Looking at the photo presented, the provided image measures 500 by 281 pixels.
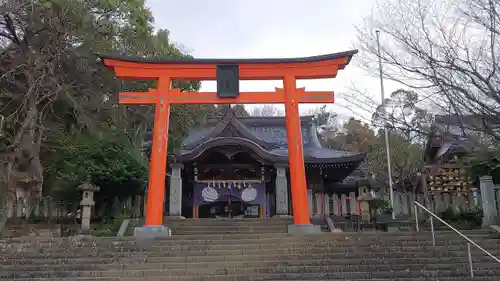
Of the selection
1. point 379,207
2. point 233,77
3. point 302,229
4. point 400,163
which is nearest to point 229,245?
point 302,229

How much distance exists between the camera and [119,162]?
16.0 m

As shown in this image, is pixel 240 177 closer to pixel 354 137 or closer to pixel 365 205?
pixel 365 205

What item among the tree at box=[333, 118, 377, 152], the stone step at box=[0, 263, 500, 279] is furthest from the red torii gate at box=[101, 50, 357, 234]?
the tree at box=[333, 118, 377, 152]

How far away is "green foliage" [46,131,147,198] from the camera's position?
1553 cm

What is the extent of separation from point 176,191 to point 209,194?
62.5 inches

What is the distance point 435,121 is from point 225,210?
11690 mm

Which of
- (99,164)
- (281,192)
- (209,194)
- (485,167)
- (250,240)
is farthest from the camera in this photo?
(209,194)

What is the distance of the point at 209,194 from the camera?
57.9 feet

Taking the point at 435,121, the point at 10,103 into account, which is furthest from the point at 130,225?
the point at 435,121

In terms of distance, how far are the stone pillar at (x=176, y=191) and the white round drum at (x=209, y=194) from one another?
1282mm

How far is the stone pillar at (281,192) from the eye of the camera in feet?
54.8

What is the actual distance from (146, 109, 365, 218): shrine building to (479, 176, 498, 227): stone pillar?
5.22 metres

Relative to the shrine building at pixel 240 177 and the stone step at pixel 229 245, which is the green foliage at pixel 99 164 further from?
the stone step at pixel 229 245

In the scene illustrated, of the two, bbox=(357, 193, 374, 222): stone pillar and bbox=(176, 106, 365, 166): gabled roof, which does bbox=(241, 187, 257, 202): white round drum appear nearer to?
bbox=(176, 106, 365, 166): gabled roof
